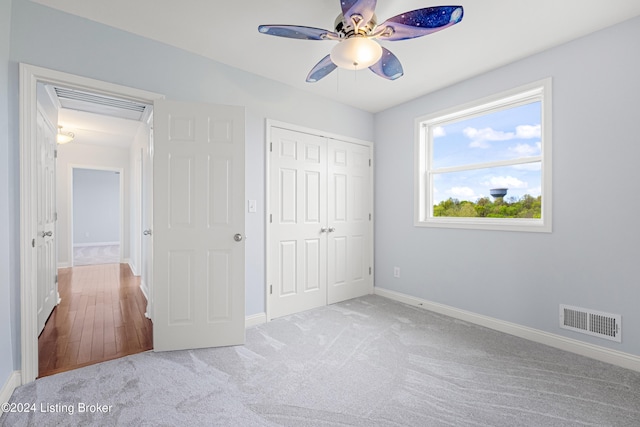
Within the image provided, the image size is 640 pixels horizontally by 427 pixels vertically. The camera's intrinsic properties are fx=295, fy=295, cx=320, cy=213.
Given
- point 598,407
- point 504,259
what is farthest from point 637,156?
point 598,407

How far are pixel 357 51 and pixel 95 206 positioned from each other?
33.7 ft

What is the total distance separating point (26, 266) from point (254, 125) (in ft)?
6.87

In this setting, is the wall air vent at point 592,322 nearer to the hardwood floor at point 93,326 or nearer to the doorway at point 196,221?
the doorway at point 196,221

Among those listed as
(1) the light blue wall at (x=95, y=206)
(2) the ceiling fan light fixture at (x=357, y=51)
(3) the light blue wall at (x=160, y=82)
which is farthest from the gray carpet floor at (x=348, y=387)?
(1) the light blue wall at (x=95, y=206)

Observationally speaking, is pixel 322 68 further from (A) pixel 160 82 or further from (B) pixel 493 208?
(B) pixel 493 208

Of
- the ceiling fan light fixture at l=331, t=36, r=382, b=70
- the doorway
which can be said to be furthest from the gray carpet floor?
the ceiling fan light fixture at l=331, t=36, r=382, b=70

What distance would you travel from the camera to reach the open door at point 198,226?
7.89ft

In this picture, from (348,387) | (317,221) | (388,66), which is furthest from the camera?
(317,221)

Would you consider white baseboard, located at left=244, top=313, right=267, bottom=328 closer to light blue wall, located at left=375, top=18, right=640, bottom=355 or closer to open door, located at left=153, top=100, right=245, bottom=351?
open door, located at left=153, top=100, right=245, bottom=351

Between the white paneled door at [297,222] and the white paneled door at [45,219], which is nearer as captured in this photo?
the white paneled door at [45,219]

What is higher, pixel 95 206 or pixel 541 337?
pixel 95 206

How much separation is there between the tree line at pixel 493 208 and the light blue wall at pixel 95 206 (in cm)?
991

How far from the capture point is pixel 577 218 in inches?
94.7

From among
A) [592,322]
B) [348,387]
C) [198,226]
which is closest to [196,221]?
[198,226]
